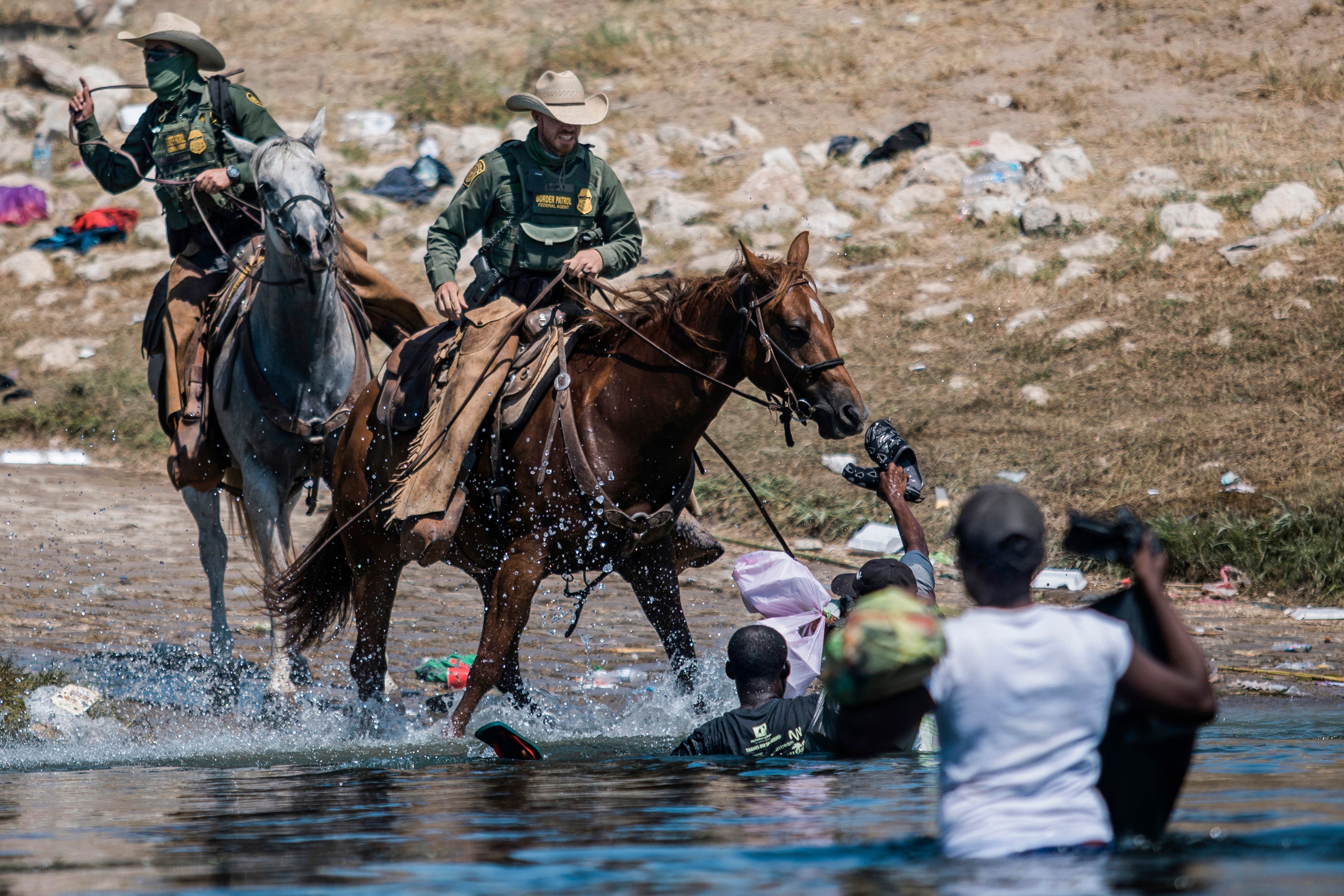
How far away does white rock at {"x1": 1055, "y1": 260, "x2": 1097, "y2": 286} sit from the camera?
14.1 metres

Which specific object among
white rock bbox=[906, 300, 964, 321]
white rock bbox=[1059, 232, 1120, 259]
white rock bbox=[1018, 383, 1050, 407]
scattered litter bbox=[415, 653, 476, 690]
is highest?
white rock bbox=[1059, 232, 1120, 259]

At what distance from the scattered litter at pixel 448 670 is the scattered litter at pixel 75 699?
5.59 feet

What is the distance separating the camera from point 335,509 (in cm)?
785

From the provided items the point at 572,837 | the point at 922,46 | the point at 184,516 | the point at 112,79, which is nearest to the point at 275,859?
the point at 572,837

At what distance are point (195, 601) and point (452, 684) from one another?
8.20ft

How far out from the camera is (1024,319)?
44.8 feet

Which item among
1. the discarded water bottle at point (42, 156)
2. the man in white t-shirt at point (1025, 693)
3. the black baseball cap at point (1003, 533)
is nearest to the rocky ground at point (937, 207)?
the discarded water bottle at point (42, 156)

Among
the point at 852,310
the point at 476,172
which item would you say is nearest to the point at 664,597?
the point at 476,172

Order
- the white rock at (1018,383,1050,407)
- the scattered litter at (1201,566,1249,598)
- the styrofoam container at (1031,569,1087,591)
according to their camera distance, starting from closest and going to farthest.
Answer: the scattered litter at (1201,566,1249,598)
the styrofoam container at (1031,569,1087,591)
the white rock at (1018,383,1050,407)

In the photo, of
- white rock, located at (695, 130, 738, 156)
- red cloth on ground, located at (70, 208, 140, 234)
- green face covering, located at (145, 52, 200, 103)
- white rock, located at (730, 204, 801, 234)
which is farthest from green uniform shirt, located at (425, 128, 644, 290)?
red cloth on ground, located at (70, 208, 140, 234)

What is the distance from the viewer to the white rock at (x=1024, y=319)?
13602 mm

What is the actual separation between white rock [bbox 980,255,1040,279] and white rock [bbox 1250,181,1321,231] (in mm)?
1960

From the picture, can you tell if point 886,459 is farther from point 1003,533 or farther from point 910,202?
point 910,202

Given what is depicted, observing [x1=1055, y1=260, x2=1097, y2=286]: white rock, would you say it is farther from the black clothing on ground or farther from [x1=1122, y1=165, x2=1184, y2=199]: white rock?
the black clothing on ground
